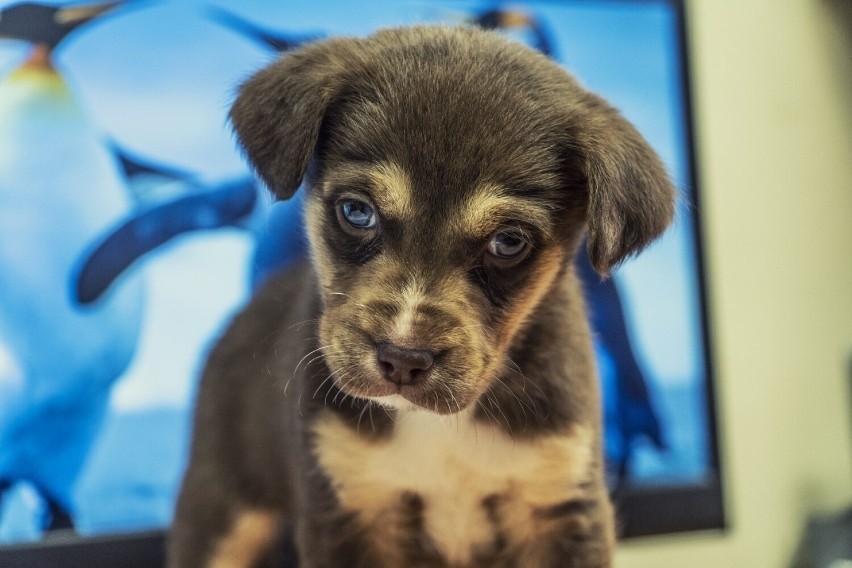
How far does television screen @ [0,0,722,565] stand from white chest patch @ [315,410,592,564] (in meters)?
0.75

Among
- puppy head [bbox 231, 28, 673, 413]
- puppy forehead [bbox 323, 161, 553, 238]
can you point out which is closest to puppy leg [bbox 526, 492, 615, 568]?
puppy head [bbox 231, 28, 673, 413]

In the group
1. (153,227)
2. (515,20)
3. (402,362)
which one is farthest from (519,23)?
(402,362)

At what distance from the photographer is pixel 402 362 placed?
137 centimetres

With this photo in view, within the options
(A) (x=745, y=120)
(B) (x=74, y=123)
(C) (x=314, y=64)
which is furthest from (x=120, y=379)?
(A) (x=745, y=120)

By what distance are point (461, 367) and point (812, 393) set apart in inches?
92.1

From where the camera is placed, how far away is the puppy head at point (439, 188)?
1445mm

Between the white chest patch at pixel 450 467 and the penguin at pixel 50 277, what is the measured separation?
36.8 inches

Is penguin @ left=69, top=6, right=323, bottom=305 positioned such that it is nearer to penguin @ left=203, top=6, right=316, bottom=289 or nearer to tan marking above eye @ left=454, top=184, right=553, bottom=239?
penguin @ left=203, top=6, right=316, bottom=289

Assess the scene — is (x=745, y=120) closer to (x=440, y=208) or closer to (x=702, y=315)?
(x=702, y=315)

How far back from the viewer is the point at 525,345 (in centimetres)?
181

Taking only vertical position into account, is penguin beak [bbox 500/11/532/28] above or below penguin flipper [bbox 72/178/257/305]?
above

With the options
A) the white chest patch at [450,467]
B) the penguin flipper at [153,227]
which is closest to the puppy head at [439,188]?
the white chest patch at [450,467]

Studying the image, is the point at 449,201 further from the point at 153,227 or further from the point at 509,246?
the point at 153,227

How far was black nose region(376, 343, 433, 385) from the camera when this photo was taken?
1366mm
